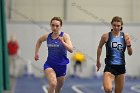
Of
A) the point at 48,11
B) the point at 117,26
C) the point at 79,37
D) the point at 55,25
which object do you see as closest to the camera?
the point at 117,26

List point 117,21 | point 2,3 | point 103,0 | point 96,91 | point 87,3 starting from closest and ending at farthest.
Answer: point 117,21 < point 87,3 < point 103,0 < point 2,3 < point 96,91

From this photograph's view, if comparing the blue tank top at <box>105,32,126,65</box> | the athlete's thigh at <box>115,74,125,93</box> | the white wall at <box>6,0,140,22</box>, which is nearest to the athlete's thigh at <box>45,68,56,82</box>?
the blue tank top at <box>105,32,126,65</box>

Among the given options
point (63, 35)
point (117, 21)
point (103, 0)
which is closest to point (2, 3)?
point (103, 0)

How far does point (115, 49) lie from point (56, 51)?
1104mm

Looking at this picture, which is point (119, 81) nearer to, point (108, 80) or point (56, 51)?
point (108, 80)

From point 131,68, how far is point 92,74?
6.06 feet

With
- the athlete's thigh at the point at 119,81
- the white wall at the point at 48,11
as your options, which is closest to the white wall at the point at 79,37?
the white wall at the point at 48,11

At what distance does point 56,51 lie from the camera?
7574 mm

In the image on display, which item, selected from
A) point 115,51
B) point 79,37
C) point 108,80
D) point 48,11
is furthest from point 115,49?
point 79,37

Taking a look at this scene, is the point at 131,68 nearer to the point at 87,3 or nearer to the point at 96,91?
the point at 96,91

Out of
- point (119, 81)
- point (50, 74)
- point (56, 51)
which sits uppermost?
point (56, 51)

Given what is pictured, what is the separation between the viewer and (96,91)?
13023 millimetres

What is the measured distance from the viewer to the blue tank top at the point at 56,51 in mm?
7562

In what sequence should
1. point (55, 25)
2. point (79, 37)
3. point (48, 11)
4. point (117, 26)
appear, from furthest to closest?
1. point (79, 37)
2. point (48, 11)
3. point (55, 25)
4. point (117, 26)
